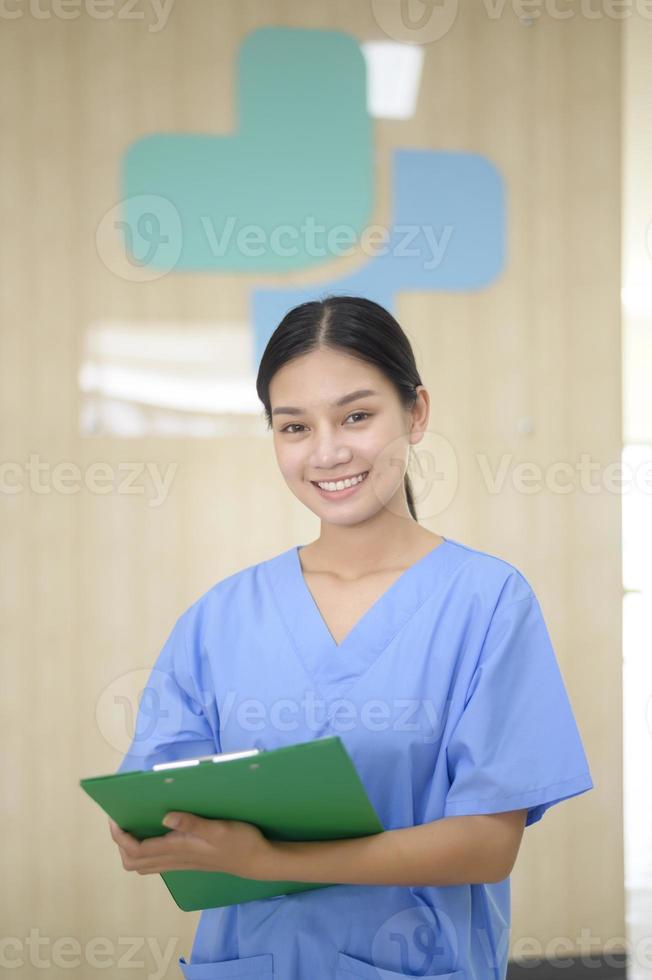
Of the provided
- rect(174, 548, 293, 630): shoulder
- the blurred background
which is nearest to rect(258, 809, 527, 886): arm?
rect(174, 548, 293, 630): shoulder

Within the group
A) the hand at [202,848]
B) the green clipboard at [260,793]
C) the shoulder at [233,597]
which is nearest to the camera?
the green clipboard at [260,793]

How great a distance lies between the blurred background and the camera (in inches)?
77.5

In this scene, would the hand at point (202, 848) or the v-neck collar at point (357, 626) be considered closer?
the hand at point (202, 848)

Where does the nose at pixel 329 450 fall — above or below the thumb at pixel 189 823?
above

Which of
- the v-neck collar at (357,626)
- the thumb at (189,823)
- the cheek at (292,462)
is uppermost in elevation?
the cheek at (292,462)

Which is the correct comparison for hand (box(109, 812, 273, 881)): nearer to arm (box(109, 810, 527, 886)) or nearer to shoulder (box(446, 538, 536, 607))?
arm (box(109, 810, 527, 886))

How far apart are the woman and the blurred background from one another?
0.91 metres

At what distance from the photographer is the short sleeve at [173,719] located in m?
1.06

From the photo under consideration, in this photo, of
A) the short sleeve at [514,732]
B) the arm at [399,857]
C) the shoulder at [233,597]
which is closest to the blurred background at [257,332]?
the shoulder at [233,597]

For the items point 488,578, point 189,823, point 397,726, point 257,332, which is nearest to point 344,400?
point 488,578

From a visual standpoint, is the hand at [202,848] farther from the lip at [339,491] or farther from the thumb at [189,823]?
the lip at [339,491]

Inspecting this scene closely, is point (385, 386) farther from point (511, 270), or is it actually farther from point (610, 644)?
point (610, 644)

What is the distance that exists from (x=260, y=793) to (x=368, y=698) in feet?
0.74

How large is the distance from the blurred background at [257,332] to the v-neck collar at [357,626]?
92 centimetres
